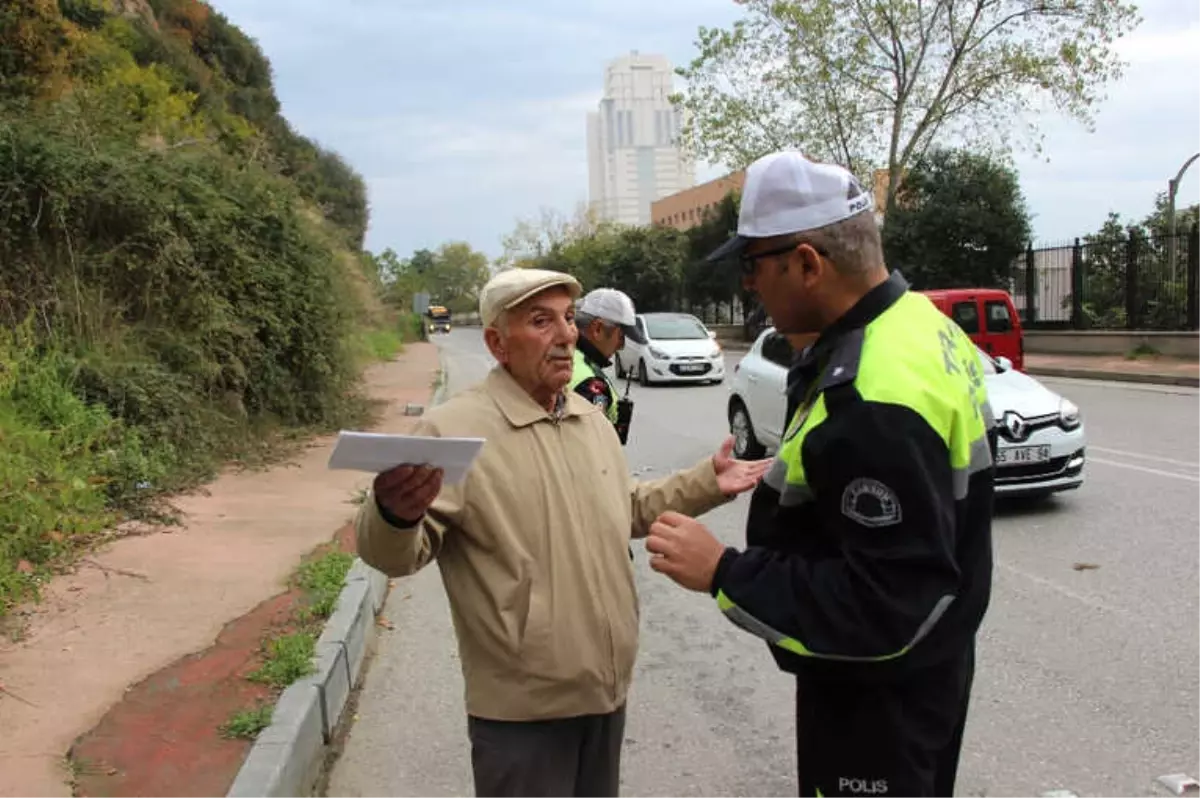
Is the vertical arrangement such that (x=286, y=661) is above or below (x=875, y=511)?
below

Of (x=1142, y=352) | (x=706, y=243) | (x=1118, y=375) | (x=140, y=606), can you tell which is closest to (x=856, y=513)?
(x=140, y=606)

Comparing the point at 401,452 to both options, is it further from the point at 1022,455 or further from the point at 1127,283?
the point at 1127,283

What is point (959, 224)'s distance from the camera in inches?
1007

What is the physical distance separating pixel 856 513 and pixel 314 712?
9.41 feet

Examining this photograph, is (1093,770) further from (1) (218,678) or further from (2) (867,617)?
(1) (218,678)

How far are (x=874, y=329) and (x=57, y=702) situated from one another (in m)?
3.72

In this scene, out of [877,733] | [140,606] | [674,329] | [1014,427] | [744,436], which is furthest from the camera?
Result: [674,329]

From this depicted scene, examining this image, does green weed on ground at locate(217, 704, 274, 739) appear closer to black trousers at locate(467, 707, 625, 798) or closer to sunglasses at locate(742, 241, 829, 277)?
black trousers at locate(467, 707, 625, 798)

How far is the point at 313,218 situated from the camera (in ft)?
42.5

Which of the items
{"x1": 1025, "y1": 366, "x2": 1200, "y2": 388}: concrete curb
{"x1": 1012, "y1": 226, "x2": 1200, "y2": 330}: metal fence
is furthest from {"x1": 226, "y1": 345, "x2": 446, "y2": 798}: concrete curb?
{"x1": 1012, "y1": 226, "x2": 1200, "y2": 330}: metal fence

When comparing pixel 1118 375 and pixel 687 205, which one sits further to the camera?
pixel 687 205

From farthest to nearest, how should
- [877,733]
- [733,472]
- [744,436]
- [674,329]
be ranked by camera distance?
1. [674,329]
2. [744,436]
3. [733,472]
4. [877,733]

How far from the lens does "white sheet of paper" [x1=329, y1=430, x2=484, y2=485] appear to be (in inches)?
66.2

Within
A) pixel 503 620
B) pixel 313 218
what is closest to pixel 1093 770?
pixel 503 620
